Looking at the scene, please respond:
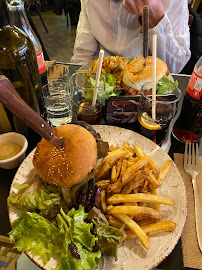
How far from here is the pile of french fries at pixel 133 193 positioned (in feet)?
3.40

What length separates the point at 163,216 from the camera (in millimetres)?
1123

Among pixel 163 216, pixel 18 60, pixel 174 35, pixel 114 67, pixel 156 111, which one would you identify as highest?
pixel 18 60

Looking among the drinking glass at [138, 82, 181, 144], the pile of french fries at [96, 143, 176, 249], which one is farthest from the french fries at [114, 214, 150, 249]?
the drinking glass at [138, 82, 181, 144]

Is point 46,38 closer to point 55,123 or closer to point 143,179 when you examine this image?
point 55,123

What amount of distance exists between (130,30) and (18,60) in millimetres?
1432

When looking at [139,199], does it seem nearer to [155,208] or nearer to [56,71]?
[155,208]

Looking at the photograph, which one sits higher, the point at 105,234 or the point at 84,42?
the point at 84,42

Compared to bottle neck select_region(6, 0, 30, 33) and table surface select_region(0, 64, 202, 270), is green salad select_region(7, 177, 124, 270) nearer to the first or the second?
table surface select_region(0, 64, 202, 270)

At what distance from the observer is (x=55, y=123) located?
163cm

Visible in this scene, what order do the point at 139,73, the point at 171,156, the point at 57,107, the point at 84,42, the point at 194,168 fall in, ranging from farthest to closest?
the point at 84,42
the point at 139,73
the point at 57,107
the point at 171,156
the point at 194,168

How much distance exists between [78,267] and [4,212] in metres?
0.53

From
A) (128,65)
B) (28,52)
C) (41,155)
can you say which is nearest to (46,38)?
(128,65)

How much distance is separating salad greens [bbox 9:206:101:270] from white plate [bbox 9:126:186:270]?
0.04 m

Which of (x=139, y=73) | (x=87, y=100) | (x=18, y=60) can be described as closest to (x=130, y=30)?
(x=139, y=73)
